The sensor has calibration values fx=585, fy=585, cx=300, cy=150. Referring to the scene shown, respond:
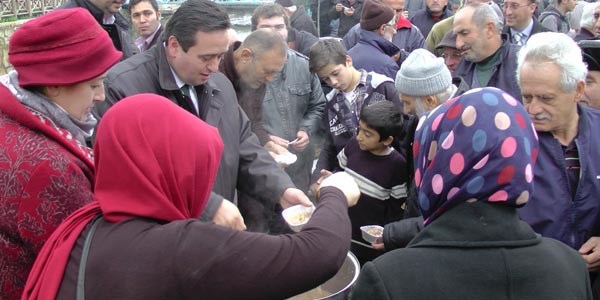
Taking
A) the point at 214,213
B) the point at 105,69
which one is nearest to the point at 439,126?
the point at 214,213

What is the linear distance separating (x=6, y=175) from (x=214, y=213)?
722 mm

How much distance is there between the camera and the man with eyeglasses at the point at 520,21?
5027mm

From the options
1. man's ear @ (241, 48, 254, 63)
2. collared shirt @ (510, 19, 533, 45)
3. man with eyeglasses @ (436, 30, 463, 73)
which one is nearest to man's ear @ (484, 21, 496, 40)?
man with eyeglasses @ (436, 30, 463, 73)

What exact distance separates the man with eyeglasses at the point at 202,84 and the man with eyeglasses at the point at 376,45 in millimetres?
2130

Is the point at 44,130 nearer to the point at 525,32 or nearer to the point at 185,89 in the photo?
the point at 185,89

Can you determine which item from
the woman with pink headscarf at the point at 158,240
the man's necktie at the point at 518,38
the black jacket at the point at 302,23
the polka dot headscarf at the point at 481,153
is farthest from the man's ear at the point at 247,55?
the black jacket at the point at 302,23

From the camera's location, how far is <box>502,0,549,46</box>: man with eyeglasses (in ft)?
16.5

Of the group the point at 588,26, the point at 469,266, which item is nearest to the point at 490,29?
the point at 588,26

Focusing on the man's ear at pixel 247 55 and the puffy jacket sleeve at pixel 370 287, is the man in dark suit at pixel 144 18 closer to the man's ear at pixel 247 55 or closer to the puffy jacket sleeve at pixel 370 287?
the man's ear at pixel 247 55

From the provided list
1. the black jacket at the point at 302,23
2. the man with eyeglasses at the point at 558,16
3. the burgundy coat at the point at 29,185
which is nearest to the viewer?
the burgundy coat at the point at 29,185

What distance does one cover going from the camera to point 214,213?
2.21 m

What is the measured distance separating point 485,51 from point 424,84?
991 millimetres

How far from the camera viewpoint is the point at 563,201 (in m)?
2.25

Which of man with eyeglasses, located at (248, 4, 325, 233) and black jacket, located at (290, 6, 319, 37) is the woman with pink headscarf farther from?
black jacket, located at (290, 6, 319, 37)
